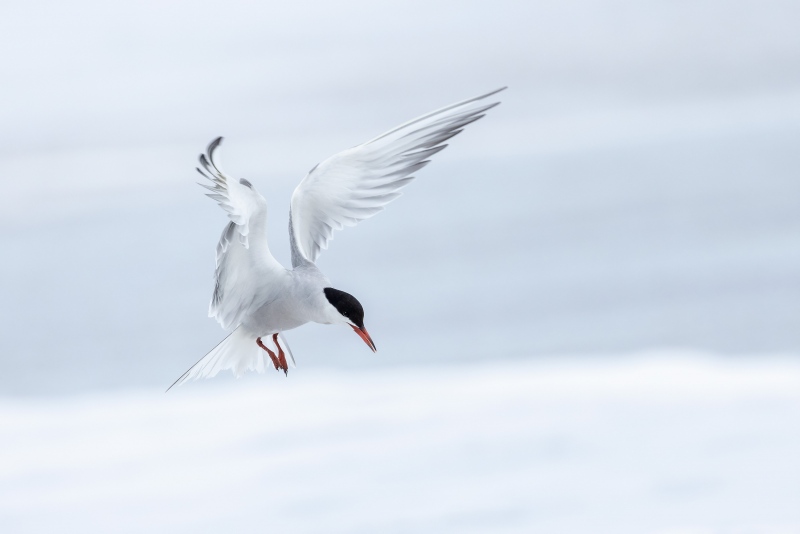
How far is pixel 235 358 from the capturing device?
11.3 feet

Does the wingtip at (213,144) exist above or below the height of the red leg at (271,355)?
above

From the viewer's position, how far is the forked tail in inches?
132

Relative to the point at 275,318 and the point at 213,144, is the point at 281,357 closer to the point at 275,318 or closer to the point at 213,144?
the point at 275,318

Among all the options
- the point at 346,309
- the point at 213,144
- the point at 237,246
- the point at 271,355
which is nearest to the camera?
the point at 213,144

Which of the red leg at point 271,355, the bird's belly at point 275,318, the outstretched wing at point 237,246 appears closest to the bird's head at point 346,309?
the bird's belly at point 275,318

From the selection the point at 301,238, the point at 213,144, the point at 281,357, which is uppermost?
the point at 213,144

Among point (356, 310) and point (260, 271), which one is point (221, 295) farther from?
point (356, 310)

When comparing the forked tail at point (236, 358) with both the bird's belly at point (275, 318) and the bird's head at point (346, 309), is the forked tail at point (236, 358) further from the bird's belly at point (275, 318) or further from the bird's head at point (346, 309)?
the bird's head at point (346, 309)

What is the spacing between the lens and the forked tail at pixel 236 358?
11.0ft

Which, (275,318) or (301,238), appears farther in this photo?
(301,238)

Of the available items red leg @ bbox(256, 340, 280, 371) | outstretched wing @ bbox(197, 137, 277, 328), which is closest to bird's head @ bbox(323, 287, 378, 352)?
outstretched wing @ bbox(197, 137, 277, 328)

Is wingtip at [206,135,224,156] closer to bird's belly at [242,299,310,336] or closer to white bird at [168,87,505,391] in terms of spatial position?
white bird at [168,87,505,391]

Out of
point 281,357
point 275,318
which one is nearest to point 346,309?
point 275,318

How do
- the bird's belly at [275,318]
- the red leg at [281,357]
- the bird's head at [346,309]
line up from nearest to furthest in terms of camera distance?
the bird's head at [346,309], the bird's belly at [275,318], the red leg at [281,357]
